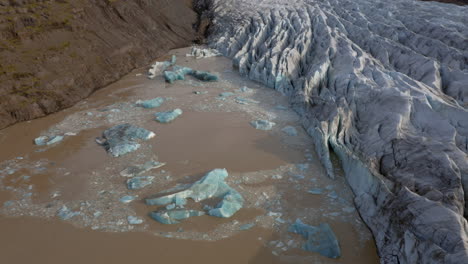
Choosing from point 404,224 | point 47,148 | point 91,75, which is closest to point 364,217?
point 404,224

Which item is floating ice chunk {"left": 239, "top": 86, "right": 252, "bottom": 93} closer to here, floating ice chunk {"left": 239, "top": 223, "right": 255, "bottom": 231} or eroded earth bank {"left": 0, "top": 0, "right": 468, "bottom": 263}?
eroded earth bank {"left": 0, "top": 0, "right": 468, "bottom": 263}

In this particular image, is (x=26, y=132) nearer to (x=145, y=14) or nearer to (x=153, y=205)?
(x=153, y=205)

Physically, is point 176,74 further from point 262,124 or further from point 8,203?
point 8,203

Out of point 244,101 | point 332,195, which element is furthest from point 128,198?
point 244,101

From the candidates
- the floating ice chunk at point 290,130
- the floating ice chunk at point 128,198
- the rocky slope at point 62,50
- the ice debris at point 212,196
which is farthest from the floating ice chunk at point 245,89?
the floating ice chunk at point 128,198

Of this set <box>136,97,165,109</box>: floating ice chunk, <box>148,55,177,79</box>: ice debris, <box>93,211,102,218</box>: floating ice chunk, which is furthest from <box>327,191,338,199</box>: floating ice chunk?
<box>148,55,177,79</box>: ice debris

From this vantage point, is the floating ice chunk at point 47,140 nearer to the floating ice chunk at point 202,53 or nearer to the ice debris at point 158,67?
the ice debris at point 158,67

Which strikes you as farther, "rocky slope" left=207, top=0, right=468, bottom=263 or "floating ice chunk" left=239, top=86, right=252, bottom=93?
"floating ice chunk" left=239, top=86, right=252, bottom=93
